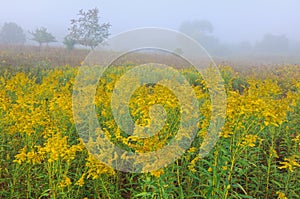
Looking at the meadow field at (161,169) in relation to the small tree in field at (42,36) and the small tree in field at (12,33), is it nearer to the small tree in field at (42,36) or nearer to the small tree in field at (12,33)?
the small tree in field at (42,36)

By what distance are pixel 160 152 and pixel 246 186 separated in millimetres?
1328

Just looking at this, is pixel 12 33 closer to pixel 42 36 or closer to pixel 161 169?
pixel 42 36

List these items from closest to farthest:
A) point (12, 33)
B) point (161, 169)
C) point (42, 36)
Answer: point (161, 169) < point (42, 36) < point (12, 33)

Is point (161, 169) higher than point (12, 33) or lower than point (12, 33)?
lower

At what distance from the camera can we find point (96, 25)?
30.6m

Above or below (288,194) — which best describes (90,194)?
below

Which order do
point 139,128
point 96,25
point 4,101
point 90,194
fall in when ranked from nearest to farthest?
point 139,128 < point 90,194 < point 4,101 < point 96,25

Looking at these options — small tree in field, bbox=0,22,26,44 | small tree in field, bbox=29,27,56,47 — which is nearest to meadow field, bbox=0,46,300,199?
small tree in field, bbox=29,27,56,47

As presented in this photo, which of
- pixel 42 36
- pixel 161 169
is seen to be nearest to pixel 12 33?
pixel 42 36

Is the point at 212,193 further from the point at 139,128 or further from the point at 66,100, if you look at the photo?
the point at 66,100

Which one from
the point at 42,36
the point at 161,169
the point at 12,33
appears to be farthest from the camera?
the point at 12,33

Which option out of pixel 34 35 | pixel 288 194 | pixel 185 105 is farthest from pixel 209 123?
pixel 34 35

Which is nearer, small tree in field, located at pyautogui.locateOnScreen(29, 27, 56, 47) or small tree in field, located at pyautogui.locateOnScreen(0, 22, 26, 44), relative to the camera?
small tree in field, located at pyautogui.locateOnScreen(29, 27, 56, 47)

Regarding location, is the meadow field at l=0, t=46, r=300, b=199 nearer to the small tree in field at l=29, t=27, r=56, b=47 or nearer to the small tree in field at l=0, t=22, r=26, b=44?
the small tree in field at l=29, t=27, r=56, b=47
